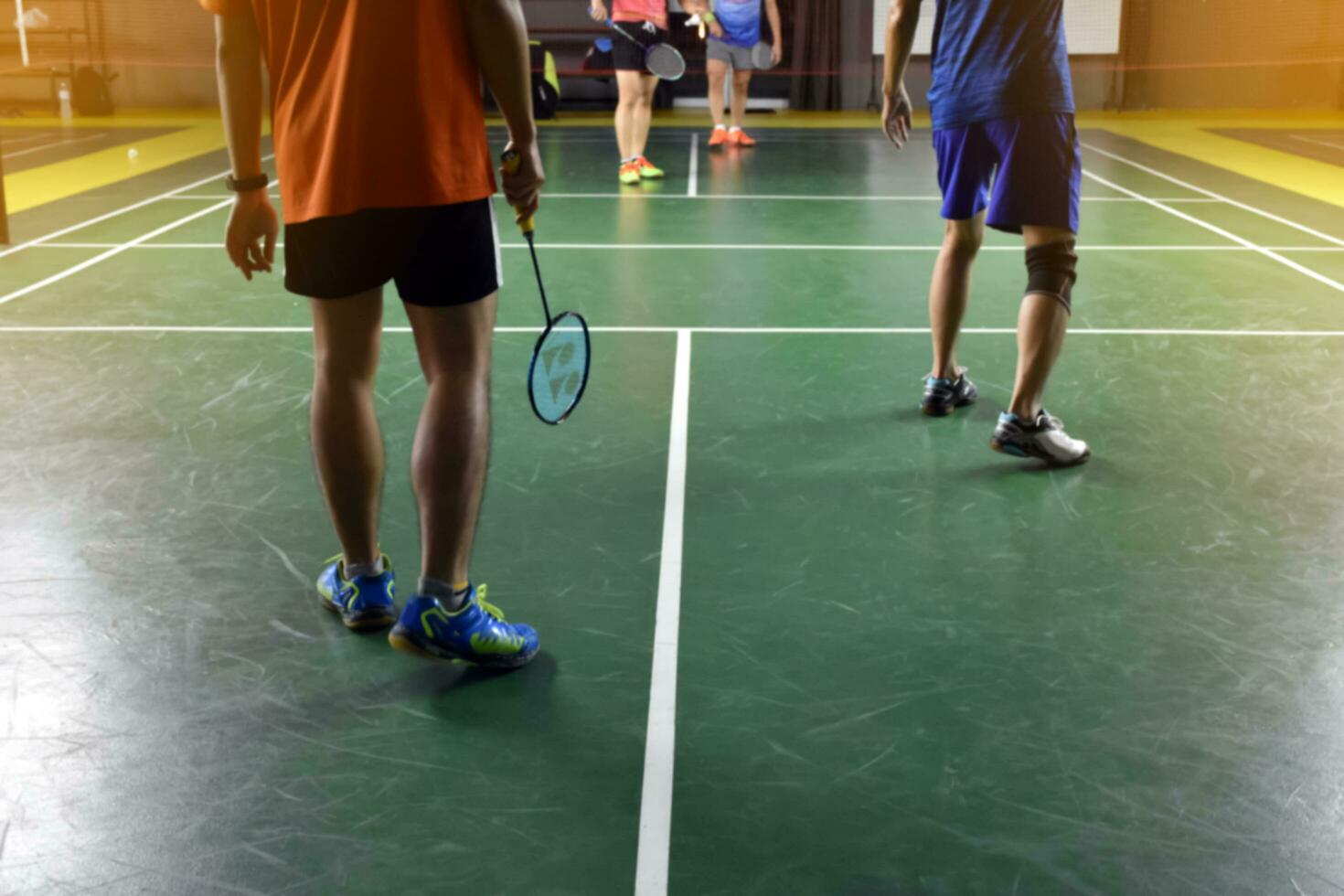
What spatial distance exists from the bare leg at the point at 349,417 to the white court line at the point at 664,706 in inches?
23.5

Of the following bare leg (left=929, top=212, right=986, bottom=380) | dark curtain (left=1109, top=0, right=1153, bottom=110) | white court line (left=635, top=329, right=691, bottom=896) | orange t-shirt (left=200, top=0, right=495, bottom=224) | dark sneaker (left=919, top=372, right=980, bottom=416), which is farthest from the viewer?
dark curtain (left=1109, top=0, right=1153, bottom=110)

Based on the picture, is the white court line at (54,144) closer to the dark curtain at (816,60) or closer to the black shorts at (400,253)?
the dark curtain at (816,60)

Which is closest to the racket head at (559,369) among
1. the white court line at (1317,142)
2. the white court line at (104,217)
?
the white court line at (104,217)

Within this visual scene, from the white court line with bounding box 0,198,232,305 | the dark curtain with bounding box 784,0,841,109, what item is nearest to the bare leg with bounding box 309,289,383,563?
the white court line with bounding box 0,198,232,305

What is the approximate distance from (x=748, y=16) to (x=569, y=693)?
9288mm

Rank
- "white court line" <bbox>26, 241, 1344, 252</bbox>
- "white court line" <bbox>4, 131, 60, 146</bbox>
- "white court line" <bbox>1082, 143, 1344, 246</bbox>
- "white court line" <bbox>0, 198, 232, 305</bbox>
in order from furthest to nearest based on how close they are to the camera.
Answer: "white court line" <bbox>4, 131, 60, 146</bbox> → "white court line" <bbox>1082, 143, 1344, 246</bbox> → "white court line" <bbox>26, 241, 1344, 252</bbox> → "white court line" <bbox>0, 198, 232, 305</bbox>

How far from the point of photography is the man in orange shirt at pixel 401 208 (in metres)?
2.22

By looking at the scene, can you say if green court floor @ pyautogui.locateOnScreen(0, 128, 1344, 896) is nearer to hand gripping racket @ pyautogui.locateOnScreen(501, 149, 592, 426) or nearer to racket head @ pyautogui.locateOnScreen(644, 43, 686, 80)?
hand gripping racket @ pyautogui.locateOnScreen(501, 149, 592, 426)

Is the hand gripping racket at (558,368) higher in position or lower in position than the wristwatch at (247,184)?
→ lower

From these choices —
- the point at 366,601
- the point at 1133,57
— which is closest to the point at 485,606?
the point at 366,601

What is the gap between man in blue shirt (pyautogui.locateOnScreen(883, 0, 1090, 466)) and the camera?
3.49 m

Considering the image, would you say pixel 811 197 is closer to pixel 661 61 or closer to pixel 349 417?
pixel 661 61

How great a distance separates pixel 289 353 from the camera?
4668 mm

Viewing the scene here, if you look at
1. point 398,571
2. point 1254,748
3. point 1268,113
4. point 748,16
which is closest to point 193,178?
point 748,16
